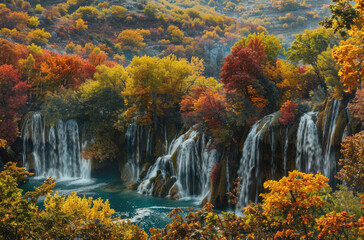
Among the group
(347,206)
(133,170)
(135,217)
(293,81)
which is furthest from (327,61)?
(133,170)

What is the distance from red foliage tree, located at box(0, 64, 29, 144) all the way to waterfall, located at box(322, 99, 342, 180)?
30.4 meters

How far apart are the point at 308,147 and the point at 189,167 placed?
36.1ft

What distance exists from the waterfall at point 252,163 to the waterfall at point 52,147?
801 inches

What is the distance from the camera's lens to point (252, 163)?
19.2m

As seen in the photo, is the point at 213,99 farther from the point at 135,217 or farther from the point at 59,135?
the point at 59,135

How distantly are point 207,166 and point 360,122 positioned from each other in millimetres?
12241

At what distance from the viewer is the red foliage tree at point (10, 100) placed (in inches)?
1208

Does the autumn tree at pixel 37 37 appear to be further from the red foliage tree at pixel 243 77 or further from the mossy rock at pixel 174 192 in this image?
the red foliage tree at pixel 243 77

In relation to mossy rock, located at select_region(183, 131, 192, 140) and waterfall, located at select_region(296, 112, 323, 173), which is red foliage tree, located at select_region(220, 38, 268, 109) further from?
mossy rock, located at select_region(183, 131, 192, 140)

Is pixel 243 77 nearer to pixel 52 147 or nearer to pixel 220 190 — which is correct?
pixel 220 190

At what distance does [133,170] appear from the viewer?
30.6 metres

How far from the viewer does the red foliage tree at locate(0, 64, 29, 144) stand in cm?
3067

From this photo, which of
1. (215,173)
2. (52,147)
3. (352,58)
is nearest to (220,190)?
(215,173)

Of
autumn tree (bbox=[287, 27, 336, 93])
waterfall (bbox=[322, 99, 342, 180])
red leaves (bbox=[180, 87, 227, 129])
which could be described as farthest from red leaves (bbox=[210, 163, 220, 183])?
autumn tree (bbox=[287, 27, 336, 93])
